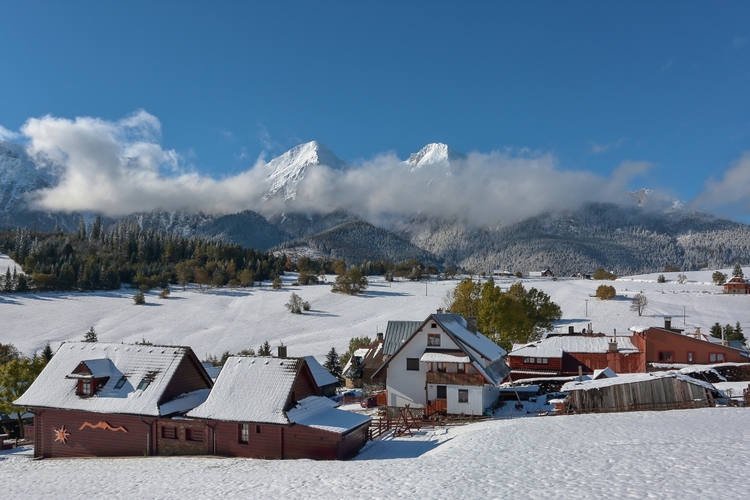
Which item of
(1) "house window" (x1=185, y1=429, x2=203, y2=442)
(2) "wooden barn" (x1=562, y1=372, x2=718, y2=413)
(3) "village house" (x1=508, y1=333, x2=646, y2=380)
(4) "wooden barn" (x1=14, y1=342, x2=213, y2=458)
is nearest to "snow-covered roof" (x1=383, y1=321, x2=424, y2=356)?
(3) "village house" (x1=508, y1=333, x2=646, y2=380)

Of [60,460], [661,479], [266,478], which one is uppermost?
[661,479]

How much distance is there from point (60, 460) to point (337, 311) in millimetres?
87769

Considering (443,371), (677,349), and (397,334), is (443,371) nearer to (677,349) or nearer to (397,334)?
(397,334)

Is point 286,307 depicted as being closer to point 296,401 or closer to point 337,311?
point 337,311

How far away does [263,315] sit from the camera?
112 m

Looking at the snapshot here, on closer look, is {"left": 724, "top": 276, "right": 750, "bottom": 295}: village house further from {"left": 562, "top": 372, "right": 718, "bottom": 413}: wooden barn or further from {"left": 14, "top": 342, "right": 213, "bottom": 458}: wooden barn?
{"left": 14, "top": 342, "right": 213, "bottom": 458}: wooden barn

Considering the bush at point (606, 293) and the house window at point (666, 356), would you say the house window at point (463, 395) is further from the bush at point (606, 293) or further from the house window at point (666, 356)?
the bush at point (606, 293)

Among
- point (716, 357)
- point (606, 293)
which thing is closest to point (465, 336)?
point (716, 357)

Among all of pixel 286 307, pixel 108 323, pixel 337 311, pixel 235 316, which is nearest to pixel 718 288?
pixel 337 311

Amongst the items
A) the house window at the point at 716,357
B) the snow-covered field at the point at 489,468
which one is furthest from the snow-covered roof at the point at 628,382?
the house window at the point at 716,357

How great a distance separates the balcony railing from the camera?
38.4 m

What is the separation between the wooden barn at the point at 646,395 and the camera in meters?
31.4

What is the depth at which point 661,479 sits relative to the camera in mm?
16156

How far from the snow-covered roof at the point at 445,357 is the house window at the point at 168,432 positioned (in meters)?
17.9
